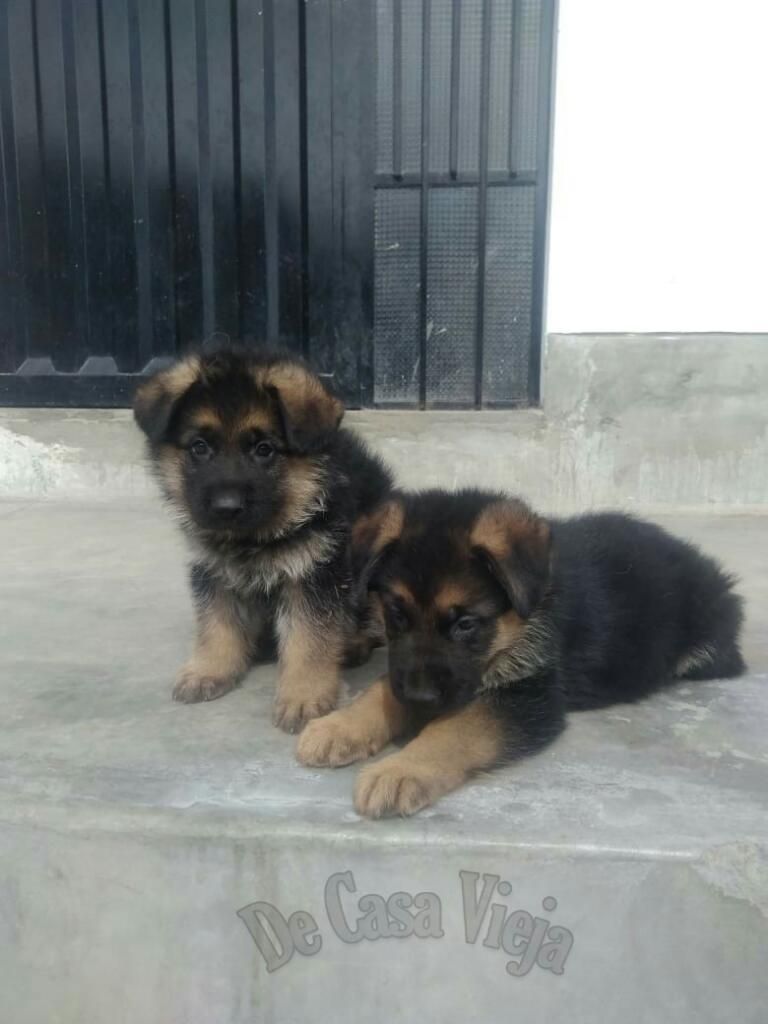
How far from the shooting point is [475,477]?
644 cm

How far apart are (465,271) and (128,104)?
2.79 metres

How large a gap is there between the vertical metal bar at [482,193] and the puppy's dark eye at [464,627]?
13.5ft

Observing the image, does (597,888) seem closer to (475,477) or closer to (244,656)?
(244,656)

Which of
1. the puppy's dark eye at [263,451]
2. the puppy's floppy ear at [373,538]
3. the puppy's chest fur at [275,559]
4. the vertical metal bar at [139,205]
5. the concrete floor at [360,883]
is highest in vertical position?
the vertical metal bar at [139,205]

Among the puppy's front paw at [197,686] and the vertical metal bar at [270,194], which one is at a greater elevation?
the vertical metal bar at [270,194]

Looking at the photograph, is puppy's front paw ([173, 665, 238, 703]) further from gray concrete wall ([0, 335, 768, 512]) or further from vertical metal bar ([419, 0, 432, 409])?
vertical metal bar ([419, 0, 432, 409])

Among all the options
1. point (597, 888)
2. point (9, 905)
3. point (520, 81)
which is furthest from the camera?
point (520, 81)

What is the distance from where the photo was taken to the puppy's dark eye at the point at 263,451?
126 inches

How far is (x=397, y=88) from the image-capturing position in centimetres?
630

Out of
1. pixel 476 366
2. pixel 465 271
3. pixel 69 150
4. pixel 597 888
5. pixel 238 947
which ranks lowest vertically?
pixel 238 947

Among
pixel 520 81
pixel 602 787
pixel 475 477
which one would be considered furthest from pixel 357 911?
pixel 520 81

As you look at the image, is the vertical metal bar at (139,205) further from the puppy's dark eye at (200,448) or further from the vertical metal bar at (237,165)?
the puppy's dark eye at (200,448)

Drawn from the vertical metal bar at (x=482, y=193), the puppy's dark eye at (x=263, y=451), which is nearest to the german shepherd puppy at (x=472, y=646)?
the puppy's dark eye at (x=263, y=451)

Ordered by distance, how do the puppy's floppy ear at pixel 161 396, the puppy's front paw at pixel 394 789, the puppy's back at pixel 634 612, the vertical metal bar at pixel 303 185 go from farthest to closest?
the vertical metal bar at pixel 303 185, the puppy's floppy ear at pixel 161 396, the puppy's back at pixel 634 612, the puppy's front paw at pixel 394 789
